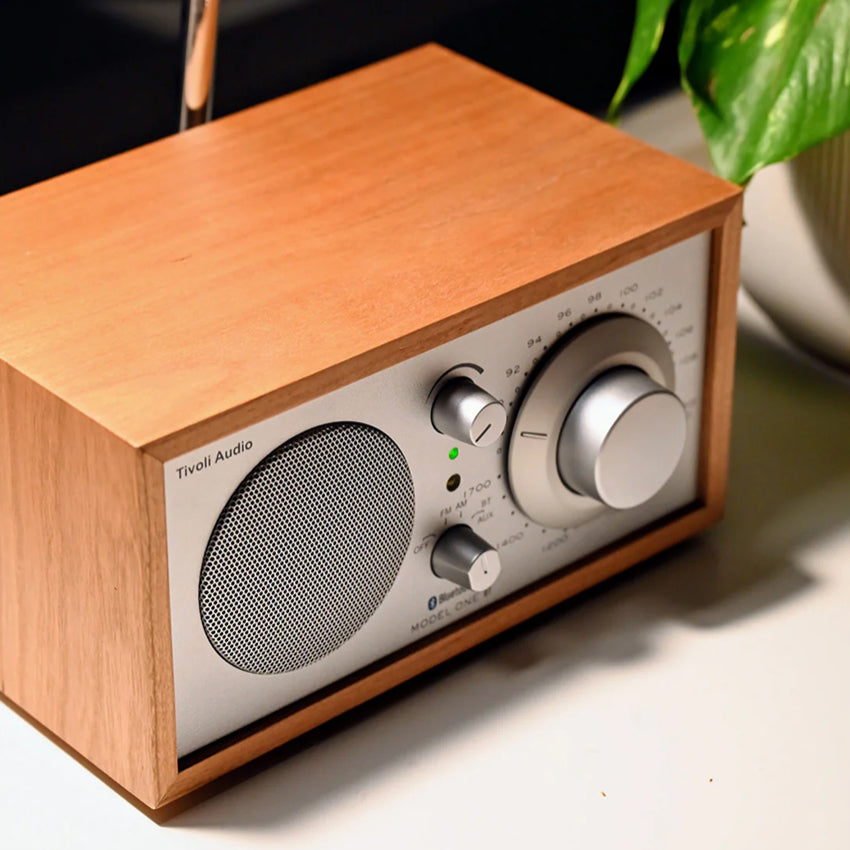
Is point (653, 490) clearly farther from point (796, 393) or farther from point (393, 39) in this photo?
point (393, 39)

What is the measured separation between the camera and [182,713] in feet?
2.09

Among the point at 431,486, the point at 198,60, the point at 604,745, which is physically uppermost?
the point at 198,60

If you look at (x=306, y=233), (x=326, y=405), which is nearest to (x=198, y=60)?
(x=306, y=233)

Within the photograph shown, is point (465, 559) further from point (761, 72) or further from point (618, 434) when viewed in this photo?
point (761, 72)

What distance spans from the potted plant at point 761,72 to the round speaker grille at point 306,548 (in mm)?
256

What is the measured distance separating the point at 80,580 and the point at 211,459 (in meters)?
0.08

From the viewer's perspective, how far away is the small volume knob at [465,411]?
2.15 feet

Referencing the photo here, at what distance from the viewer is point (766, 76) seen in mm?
776

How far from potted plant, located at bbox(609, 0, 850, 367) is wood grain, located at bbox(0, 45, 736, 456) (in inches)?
→ 1.6

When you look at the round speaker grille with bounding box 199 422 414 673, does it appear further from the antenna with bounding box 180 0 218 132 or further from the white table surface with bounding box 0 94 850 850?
the antenna with bounding box 180 0 218 132

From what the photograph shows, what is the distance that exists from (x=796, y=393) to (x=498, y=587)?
0.28m

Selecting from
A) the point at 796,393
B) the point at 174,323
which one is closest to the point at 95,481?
the point at 174,323

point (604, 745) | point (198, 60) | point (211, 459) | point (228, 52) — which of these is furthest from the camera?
point (228, 52)

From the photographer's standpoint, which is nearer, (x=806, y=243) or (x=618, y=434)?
(x=618, y=434)
